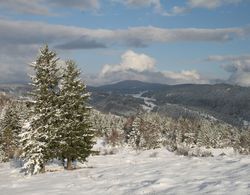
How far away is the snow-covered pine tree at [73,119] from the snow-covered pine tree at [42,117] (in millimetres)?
911

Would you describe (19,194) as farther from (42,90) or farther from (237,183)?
(42,90)

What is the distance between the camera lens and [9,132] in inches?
2756

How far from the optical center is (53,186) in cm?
2547

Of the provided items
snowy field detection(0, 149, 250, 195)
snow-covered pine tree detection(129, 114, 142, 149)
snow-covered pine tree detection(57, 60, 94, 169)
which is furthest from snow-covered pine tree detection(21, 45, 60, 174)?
snow-covered pine tree detection(129, 114, 142, 149)

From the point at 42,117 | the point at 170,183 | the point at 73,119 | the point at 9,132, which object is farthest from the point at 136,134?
the point at 170,183

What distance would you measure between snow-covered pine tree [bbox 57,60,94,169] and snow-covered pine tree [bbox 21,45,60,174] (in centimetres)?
91

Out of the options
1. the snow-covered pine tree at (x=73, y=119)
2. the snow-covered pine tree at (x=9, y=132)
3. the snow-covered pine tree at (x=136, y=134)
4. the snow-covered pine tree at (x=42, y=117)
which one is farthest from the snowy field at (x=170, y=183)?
the snow-covered pine tree at (x=136, y=134)

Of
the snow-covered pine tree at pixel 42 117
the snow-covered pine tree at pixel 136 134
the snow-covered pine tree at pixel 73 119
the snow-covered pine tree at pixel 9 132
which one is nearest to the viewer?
the snow-covered pine tree at pixel 42 117

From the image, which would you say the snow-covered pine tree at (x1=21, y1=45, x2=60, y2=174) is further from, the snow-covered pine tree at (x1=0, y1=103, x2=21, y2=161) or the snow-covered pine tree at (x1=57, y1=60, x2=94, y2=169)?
the snow-covered pine tree at (x1=0, y1=103, x2=21, y2=161)

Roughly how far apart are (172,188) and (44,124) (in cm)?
2082

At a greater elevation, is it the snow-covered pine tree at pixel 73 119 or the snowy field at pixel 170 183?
the snow-covered pine tree at pixel 73 119

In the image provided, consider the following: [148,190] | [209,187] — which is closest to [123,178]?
[148,190]

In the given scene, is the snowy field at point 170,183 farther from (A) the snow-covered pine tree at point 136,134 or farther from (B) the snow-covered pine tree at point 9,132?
(A) the snow-covered pine tree at point 136,134

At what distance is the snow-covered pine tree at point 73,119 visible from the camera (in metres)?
39.2
